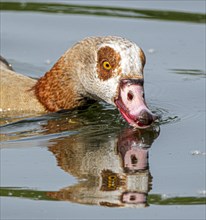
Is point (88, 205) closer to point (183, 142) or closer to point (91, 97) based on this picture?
point (183, 142)

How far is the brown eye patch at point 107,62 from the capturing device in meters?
11.2

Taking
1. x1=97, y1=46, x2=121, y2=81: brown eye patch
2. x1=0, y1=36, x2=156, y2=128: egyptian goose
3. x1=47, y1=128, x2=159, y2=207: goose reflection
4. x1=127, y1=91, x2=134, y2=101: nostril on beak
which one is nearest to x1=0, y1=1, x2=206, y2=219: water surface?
x1=47, y1=128, x2=159, y2=207: goose reflection

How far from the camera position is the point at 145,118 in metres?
10.7

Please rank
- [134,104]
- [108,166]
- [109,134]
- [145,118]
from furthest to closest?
1. [109,134]
2. [134,104]
3. [145,118]
4. [108,166]

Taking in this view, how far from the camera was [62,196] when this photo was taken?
30.2 feet

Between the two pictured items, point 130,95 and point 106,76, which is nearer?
point 130,95

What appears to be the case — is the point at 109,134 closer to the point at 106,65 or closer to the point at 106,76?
the point at 106,76

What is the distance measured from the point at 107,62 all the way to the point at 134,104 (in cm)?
66

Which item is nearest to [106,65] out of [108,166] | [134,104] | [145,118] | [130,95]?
[130,95]

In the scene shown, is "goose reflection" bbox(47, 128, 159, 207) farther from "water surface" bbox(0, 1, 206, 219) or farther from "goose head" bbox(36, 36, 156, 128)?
"goose head" bbox(36, 36, 156, 128)

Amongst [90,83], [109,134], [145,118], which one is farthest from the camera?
[90,83]

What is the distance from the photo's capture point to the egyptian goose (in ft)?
35.9

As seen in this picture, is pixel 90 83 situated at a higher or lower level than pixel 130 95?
higher

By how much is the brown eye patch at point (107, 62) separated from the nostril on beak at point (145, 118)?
650 millimetres
